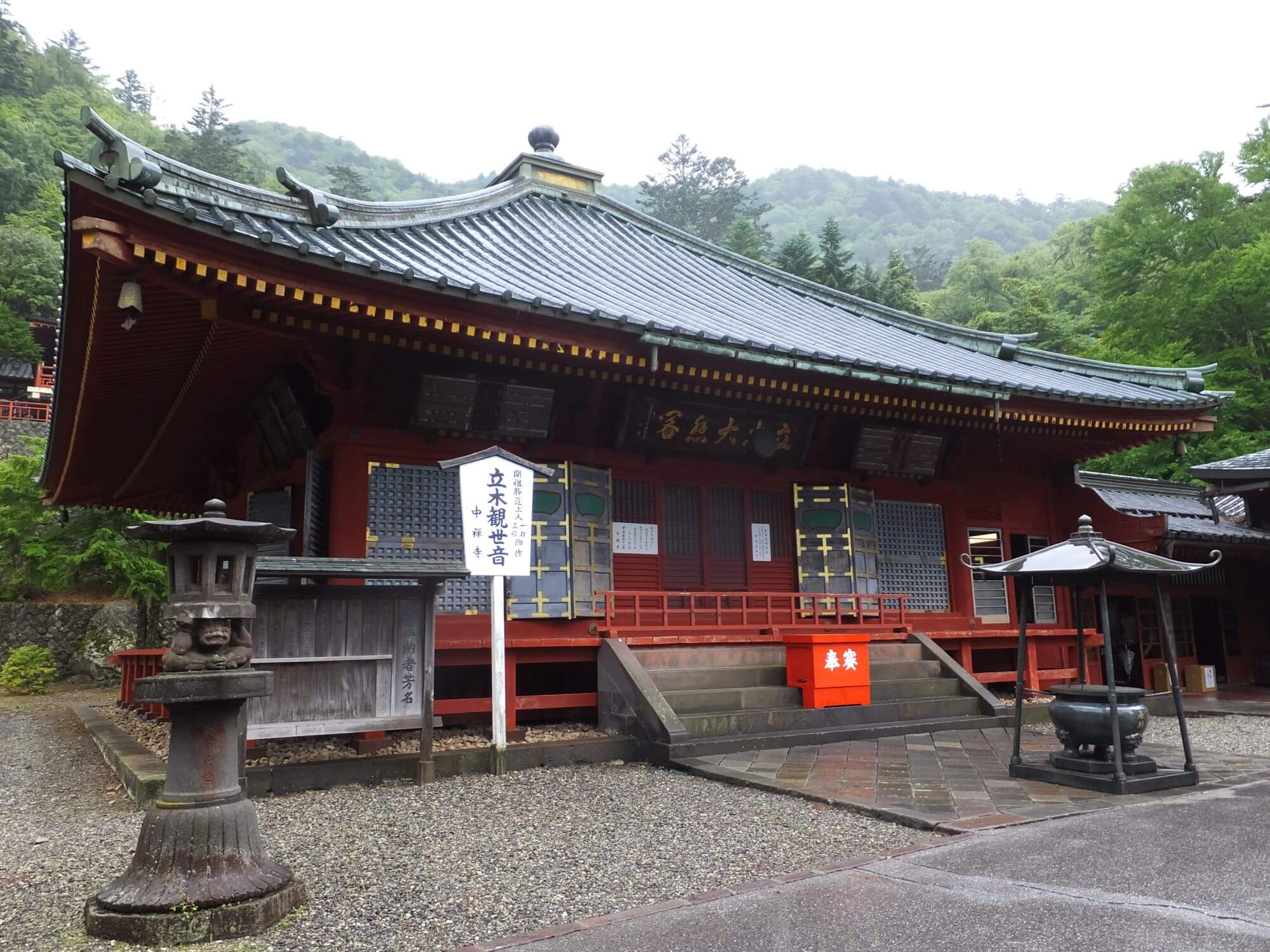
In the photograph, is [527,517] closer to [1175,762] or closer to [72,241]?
[72,241]

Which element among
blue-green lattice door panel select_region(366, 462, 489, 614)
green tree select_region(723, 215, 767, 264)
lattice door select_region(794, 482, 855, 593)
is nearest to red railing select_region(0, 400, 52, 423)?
blue-green lattice door panel select_region(366, 462, 489, 614)

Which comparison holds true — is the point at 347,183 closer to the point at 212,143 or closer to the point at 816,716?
the point at 212,143

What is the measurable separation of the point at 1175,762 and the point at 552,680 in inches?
264

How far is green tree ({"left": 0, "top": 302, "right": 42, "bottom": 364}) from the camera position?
1151 inches

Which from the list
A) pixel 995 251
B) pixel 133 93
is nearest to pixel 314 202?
pixel 995 251

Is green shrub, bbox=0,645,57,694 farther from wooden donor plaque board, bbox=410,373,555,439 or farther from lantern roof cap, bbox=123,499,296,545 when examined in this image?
lantern roof cap, bbox=123,499,296,545

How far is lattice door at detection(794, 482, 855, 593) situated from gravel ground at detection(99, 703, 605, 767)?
4.17 metres

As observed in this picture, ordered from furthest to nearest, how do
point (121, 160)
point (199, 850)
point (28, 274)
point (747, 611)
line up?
point (28, 274) < point (747, 611) < point (121, 160) < point (199, 850)

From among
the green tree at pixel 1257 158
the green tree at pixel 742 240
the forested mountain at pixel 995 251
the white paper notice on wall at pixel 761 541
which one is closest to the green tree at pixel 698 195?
the forested mountain at pixel 995 251

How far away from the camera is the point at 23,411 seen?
2972cm

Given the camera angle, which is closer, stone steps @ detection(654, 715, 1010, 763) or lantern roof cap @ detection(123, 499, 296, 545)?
lantern roof cap @ detection(123, 499, 296, 545)

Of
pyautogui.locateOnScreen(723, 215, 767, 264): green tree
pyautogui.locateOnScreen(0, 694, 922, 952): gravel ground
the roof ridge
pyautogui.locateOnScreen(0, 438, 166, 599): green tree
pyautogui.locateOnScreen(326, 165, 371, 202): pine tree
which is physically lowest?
pyautogui.locateOnScreen(0, 694, 922, 952): gravel ground

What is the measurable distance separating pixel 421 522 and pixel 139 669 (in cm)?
691

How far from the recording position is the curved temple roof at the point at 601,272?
728cm
